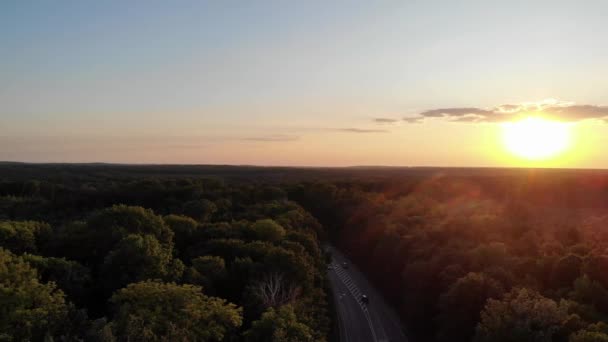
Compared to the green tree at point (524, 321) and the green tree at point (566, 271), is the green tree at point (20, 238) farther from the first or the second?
the green tree at point (566, 271)

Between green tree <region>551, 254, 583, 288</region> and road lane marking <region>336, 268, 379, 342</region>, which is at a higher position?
green tree <region>551, 254, 583, 288</region>

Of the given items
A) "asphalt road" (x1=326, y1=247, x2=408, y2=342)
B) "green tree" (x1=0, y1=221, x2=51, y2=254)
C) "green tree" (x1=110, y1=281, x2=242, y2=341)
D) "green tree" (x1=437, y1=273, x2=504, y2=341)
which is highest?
"green tree" (x1=0, y1=221, x2=51, y2=254)

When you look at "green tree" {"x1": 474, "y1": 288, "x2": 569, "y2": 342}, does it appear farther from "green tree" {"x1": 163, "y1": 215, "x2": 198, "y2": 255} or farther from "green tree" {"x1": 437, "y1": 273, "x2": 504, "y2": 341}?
"green tree" {"x1": 163, "y1": 215, "x2": 198, "y2": 255}

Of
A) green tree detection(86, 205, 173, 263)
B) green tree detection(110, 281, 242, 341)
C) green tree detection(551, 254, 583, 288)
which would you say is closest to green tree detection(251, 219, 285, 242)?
green tree detection(86, 205, 173, 263)

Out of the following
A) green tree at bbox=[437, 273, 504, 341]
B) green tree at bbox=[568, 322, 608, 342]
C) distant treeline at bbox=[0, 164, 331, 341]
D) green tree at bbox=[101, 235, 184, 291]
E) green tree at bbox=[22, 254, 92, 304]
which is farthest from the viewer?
green tree at bbox=[437, 273, 504, 341]

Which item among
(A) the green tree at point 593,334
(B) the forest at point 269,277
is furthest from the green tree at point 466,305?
(A) the green tree at point 593,334

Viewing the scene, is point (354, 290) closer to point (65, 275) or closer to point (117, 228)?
point (117, 228)

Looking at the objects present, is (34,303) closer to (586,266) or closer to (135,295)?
(135,295)

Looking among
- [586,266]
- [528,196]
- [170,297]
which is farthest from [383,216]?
[528,196]
